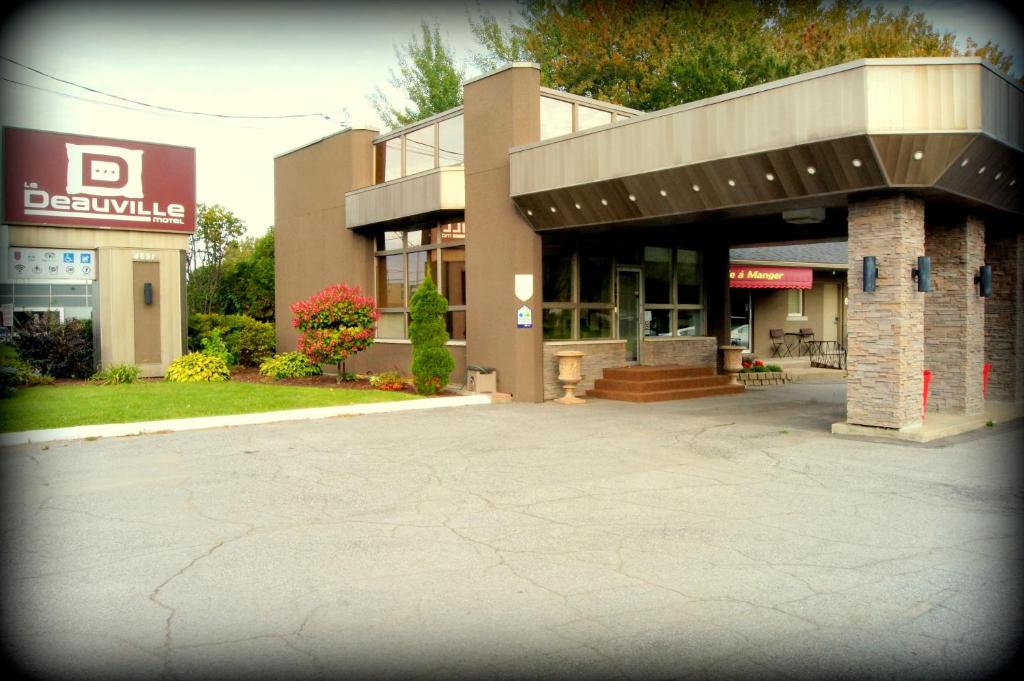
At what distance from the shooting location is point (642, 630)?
416cm

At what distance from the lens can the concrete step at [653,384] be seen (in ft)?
52.7

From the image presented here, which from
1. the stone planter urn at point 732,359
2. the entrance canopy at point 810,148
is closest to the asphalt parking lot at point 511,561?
the entrance canopy at point 810,148

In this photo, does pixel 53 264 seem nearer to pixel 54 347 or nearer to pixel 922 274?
pixel 54 347

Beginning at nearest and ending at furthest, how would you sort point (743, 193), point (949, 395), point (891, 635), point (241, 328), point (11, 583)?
point (891, 635)
point (11, 583)
point (743, 193)
point (949, 395)
point (241, 328)

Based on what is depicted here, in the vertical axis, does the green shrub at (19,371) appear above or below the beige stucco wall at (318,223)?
below

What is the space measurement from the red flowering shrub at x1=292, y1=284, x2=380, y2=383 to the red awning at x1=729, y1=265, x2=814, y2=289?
1103 cm

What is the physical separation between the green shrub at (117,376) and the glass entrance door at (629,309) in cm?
1106

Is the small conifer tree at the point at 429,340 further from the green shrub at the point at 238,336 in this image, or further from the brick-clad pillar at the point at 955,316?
the brick-clad pillar at the point at 955,316

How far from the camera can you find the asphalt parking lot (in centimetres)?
386

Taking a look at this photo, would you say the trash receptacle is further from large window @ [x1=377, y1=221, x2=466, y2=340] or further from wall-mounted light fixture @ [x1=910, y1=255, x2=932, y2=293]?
wall-mounted light fixture @ [x1=910, y1=255, x2=932, y2=293]

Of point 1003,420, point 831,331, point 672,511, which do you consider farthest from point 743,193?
point 831,331

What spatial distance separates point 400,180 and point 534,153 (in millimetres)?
4286

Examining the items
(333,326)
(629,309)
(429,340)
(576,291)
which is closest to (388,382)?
(333,326)

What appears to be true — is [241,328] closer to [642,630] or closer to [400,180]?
[400,180]
